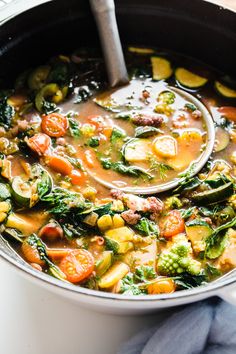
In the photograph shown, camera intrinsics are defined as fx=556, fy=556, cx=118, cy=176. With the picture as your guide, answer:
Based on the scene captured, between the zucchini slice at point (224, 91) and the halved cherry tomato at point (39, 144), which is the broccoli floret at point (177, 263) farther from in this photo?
the zucchini slice at point (224, 91)

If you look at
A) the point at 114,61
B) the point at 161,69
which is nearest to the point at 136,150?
the point at 114,61

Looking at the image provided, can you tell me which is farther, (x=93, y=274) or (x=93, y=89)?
(x=93, y=89)

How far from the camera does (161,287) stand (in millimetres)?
2025

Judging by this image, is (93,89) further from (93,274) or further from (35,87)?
(93,274)

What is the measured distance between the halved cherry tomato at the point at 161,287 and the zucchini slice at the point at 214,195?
42 cm

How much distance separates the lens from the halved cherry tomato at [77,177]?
2.36 m

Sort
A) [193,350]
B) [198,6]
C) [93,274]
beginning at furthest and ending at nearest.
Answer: [198,6] < [93,274] < [193,350]

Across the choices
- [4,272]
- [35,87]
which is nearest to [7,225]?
[4,272]

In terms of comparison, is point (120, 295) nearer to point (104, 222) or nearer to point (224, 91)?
point (104, 222)

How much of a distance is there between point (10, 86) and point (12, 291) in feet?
3.69

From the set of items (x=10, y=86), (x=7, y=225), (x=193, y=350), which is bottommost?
(x=193, y=350)

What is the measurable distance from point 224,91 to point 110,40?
0.64 metres

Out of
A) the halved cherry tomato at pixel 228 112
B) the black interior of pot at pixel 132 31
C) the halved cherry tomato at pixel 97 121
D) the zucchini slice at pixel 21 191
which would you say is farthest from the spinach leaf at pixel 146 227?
the black interior of pot at pixel 132 31

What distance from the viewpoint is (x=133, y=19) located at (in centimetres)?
282
